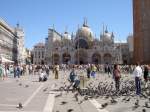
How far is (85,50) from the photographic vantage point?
156 metres

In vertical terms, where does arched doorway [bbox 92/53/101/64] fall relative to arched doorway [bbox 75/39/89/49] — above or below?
below

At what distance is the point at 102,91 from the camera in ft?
65.8

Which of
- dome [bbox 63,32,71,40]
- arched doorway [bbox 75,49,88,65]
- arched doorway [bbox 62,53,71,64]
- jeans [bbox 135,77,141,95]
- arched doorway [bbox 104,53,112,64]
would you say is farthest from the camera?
dome [bbox 63,32,71,40]

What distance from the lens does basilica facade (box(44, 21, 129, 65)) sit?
510 ft

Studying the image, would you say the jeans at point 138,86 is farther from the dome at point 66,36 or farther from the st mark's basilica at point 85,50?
the dome at point 66,36

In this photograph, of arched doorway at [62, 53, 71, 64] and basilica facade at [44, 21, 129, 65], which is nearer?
basilica facade at [44, 21, 129, 65]

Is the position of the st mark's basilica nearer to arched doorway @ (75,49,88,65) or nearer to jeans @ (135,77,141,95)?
arched doorway @ (75,49,88,65)

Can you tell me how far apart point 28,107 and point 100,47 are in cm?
14477

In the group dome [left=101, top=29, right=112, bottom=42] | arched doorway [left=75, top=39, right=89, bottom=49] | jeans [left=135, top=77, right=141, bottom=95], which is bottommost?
jeans [left=135, top=77, right=141, bottom=95]

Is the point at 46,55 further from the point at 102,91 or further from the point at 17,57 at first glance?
the point at 102,91

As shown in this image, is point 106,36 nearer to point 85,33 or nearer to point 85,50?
point 85,33

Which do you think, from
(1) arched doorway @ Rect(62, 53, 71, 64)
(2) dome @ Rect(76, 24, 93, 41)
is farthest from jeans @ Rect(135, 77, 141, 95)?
(2) dome @ Rect(76, 24, 93, 41)

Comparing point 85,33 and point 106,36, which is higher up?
point 85,33

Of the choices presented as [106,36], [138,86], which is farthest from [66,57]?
[138,86]
